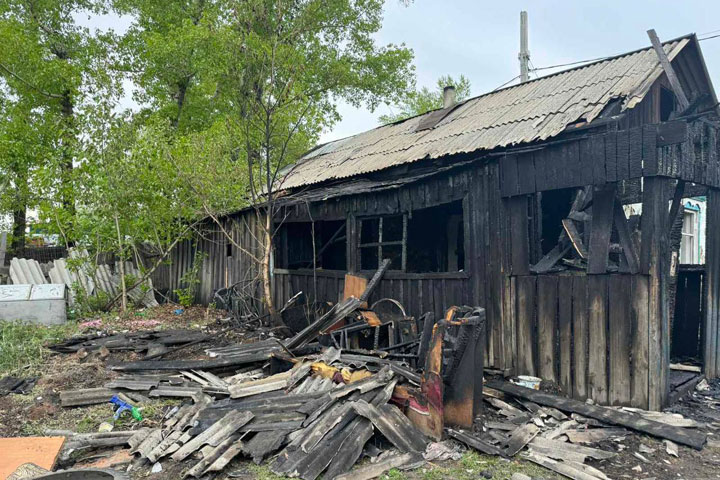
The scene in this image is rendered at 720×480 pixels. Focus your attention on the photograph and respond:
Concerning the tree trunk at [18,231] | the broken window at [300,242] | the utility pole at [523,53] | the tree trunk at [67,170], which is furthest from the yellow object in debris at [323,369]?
the tree trunk at [18,231]

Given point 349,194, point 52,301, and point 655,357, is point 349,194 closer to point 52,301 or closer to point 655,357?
point 655,357

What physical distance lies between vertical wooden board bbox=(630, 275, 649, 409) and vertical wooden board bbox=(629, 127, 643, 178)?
1.19 metres

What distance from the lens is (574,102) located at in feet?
21.7

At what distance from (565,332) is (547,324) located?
0.23m

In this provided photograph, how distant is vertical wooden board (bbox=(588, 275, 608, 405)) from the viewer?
18.0 ft

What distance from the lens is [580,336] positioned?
18.7 ft

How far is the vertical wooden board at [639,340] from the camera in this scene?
17.1 feet

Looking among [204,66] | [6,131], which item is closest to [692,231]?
[204,66]

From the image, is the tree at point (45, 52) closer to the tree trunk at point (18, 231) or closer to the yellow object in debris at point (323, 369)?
the tree trunk at point (18, 231)

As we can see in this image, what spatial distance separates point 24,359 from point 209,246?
643 cm

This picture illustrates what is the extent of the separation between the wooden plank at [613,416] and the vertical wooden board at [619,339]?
341 mm

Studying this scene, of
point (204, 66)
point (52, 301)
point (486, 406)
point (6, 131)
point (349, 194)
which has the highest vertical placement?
point (204, 66)

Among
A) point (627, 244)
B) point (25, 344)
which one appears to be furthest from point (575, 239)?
point (25, 344)

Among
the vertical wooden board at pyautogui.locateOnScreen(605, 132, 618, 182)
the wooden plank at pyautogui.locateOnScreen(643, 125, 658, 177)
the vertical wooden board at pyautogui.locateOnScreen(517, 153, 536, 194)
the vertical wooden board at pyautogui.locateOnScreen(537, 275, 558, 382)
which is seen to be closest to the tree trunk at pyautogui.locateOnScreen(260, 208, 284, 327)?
the vertical wooden board at pyautogui.locateOnScreen(517, 153, 536, 194)
